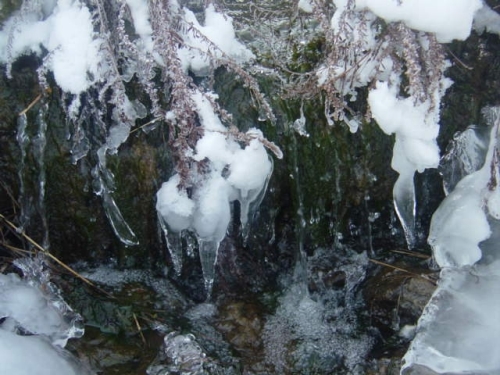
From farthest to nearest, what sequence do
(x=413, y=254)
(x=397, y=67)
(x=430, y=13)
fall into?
(x=413, y=254) < (x=397, y=67) < (x=430, y=13)

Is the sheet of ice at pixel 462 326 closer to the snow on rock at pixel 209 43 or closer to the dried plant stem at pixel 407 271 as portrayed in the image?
the dried plant stem at pixel 407 271

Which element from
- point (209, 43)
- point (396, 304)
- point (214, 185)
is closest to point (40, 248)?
point (214, 185)

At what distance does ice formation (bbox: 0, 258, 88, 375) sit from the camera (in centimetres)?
240

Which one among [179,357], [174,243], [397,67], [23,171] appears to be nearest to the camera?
[397,67]

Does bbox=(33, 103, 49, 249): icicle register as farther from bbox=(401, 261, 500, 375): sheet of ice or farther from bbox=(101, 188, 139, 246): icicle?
bbox=(401, 261, 500, 375): sheet of ice

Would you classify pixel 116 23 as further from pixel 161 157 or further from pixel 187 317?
pixel 187 317

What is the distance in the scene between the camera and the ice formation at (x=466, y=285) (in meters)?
2.34

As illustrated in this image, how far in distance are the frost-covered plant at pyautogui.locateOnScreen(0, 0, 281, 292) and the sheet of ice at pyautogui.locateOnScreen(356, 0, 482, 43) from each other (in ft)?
2.17

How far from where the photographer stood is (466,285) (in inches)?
100.0

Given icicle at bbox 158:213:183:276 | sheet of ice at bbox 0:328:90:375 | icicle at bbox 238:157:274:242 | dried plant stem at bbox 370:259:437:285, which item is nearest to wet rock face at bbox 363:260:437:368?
dried plant stem at bbox 370:259:437:285

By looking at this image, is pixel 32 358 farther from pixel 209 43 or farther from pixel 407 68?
pixel 407 68

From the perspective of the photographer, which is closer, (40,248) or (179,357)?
(179,357)

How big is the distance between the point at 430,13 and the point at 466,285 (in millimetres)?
1210

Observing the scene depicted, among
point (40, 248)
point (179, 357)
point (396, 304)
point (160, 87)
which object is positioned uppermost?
point (160, 87)
